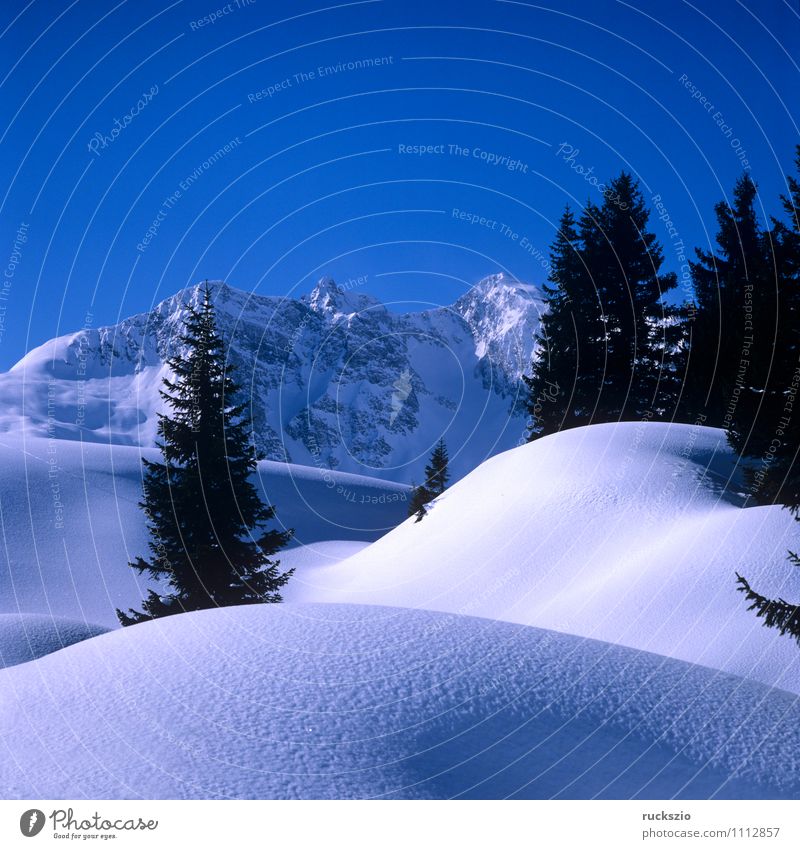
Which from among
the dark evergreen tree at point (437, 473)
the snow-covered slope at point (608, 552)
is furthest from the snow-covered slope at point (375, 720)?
the dark evergreen tree at point (437, 473)

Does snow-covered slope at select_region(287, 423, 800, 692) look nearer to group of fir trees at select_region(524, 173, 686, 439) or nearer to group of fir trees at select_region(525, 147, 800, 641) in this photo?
group of fir trees at select_region(525, 147, 800, 641)

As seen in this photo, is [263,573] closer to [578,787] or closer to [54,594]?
[54,594]

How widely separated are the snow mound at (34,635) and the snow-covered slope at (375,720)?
1085 cm

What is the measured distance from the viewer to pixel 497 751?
432cm

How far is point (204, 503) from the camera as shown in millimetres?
18219

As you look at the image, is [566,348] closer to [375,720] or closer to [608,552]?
[608,552]

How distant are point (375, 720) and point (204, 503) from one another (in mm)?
14699

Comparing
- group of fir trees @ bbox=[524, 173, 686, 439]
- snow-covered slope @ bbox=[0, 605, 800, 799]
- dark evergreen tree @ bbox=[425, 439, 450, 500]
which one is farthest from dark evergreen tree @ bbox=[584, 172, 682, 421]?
snow-covered slope @ bbox=[0, 605, 800, 799]

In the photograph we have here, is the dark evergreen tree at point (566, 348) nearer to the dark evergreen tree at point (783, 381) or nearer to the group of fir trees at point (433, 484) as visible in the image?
the group of fir trees at point (433, 484)

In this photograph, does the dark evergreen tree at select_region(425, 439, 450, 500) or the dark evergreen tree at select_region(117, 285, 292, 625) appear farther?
the dark evergreen tree at select_region(425, 439, 450, 500)

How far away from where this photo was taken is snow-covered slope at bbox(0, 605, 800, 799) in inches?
157
